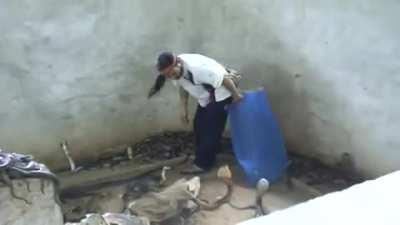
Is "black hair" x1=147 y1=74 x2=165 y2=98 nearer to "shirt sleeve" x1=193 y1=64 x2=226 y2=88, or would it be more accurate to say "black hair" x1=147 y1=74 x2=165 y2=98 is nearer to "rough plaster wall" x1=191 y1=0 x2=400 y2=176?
"shirt sleeve" x1=193 y1=64 x2=226 y2=88

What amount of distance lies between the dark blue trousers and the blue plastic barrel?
4.0 inches

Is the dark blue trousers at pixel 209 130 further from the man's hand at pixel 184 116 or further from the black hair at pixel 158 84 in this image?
the black hair at pixel 158 84

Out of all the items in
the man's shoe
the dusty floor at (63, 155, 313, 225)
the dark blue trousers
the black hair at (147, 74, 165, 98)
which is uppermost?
the black hair at (147, 74, 165, 98)

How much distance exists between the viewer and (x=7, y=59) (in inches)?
180

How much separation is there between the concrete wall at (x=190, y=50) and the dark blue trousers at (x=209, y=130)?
1.35 ft

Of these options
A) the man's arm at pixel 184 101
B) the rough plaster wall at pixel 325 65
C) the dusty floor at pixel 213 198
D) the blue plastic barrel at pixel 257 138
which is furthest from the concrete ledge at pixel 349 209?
the man's arm at pixel 184 101

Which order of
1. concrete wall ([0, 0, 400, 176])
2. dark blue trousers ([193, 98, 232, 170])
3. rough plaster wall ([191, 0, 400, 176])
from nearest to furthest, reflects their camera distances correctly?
rough plaster wall ([191, 0, 400, 176]), concrete wall ([0, 0, 400, 176]), dark blue trousers ([193, 98, 232, 170])

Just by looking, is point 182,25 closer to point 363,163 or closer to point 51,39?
point 51,39

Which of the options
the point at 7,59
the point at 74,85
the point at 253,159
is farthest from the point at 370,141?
the point at 7,59

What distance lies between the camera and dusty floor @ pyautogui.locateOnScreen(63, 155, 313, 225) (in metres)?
4.40

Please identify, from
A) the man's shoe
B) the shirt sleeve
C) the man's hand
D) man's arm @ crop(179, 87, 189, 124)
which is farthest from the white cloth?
the man's shoe

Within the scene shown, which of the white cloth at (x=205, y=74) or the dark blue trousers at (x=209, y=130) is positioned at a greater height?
the white cloth at (x=205, y=74)

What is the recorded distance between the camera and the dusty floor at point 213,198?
4.40 m

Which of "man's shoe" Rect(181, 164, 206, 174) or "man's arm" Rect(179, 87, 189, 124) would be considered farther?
"man's shoe" Rect(181, 164, 206, 174)
